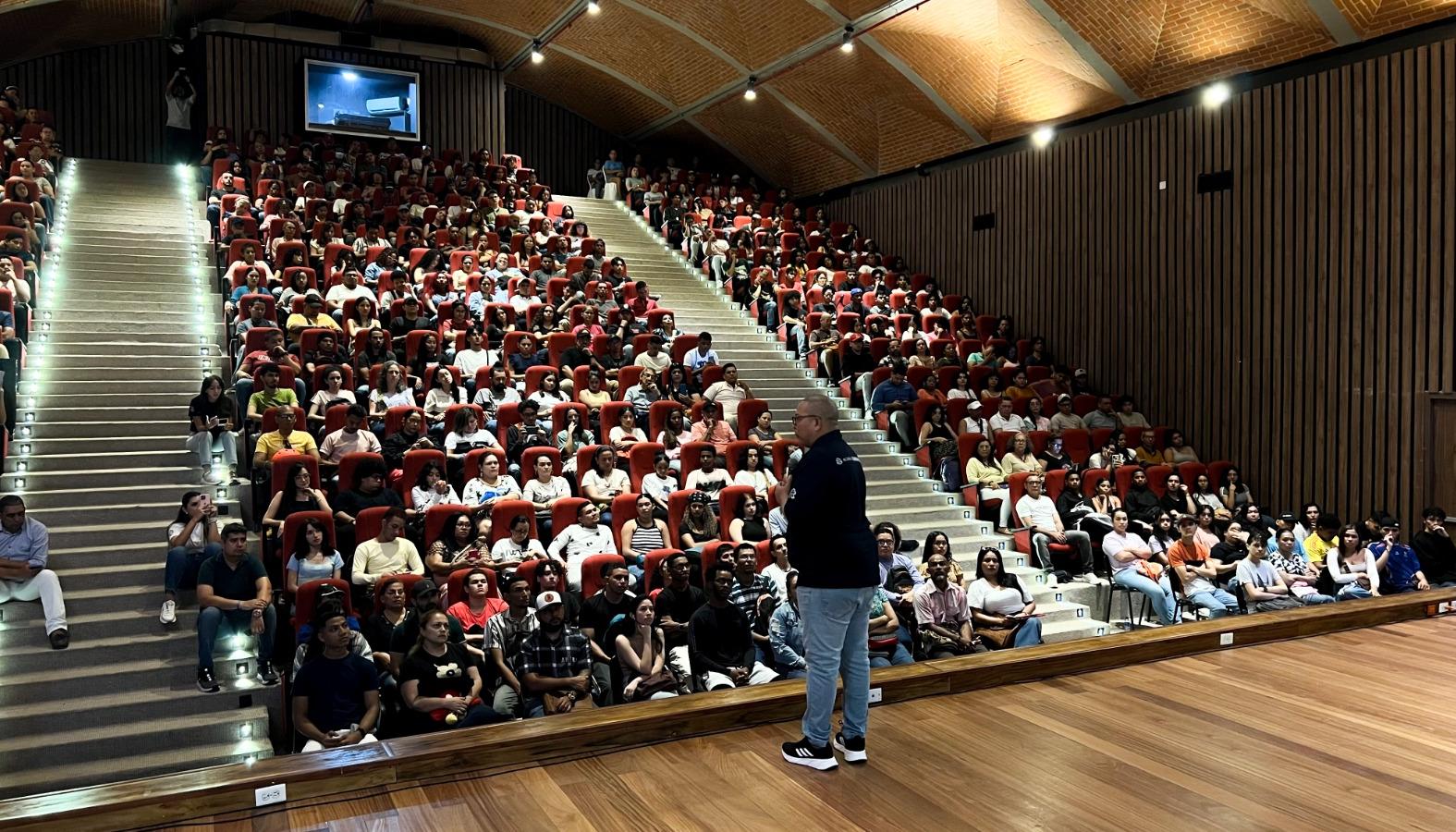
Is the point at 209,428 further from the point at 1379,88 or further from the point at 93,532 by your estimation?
the point at 1379,88

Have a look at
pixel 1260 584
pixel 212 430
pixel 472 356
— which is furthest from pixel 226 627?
pixel 1260 584

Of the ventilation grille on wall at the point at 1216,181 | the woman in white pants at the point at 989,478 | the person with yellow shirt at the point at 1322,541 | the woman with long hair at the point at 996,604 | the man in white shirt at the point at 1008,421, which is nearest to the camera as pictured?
the woman with long hair at the point at 996,604

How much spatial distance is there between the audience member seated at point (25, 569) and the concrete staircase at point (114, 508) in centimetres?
6

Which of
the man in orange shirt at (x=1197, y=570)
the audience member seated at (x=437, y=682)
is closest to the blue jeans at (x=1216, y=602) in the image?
the man in orange shirt at (x=1197, y=570)

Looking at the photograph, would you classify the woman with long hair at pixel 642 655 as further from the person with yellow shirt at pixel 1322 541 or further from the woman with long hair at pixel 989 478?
the person with yellow shirt at pixel 1322 541

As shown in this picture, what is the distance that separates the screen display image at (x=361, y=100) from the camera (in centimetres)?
956

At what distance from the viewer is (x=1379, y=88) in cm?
598

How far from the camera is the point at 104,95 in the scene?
31.6 ft

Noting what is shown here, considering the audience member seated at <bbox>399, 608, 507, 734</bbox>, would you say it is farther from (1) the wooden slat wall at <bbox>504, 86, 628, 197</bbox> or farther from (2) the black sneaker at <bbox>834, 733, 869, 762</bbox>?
(1) the wooden slat wall at <bbox>504, 86, 628, 197</bbox>

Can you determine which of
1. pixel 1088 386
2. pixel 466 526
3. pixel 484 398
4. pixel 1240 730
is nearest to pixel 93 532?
pixel 466 526

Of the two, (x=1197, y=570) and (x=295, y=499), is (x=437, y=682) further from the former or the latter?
(x=1197, y=570)

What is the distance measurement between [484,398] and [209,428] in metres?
1.34

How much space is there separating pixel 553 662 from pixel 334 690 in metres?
0.68

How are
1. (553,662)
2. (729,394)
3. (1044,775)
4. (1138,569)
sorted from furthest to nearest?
(729,394) < (1138,569) < (553,662) < (1044,775)
